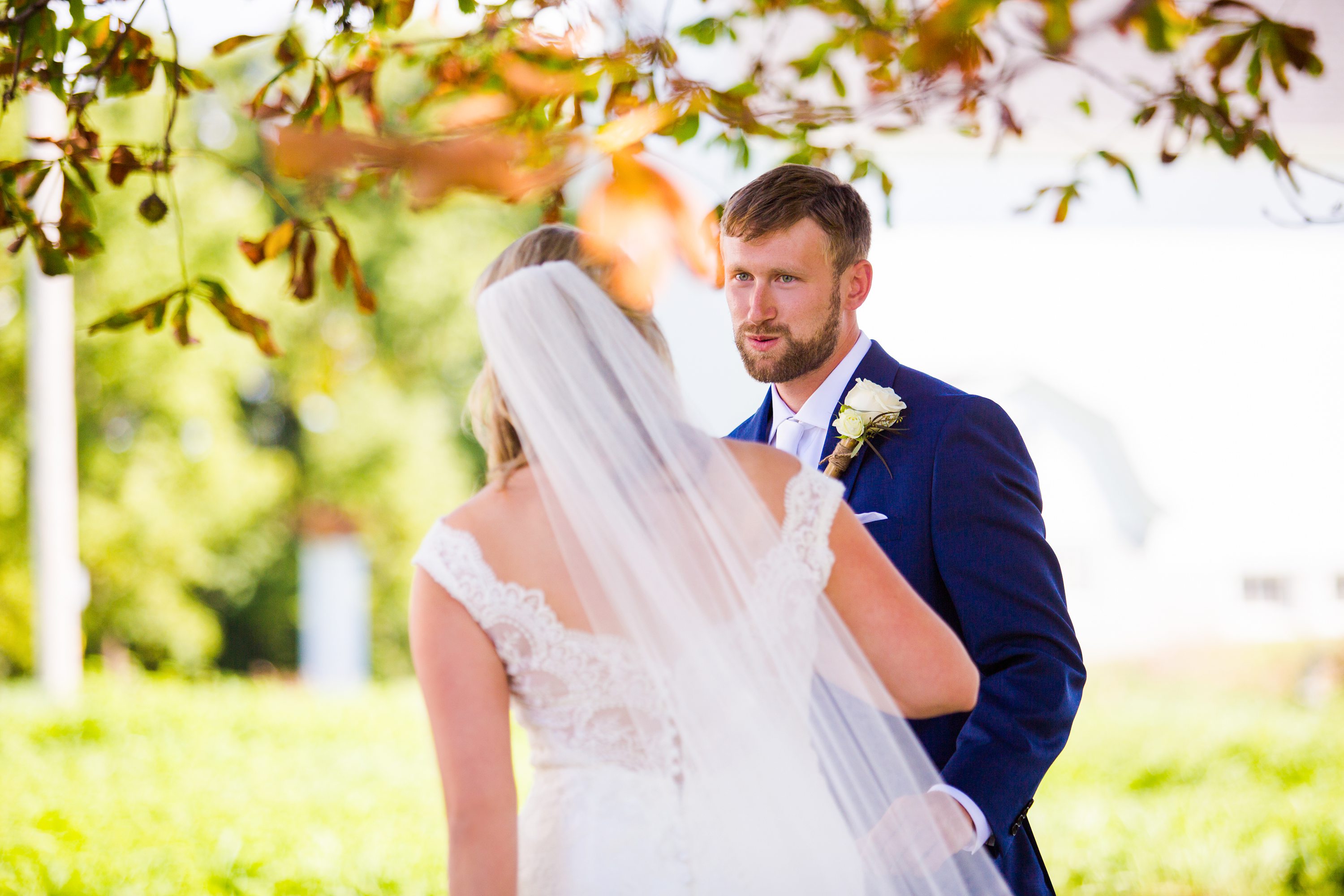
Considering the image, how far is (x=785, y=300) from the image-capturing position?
2.55 metres

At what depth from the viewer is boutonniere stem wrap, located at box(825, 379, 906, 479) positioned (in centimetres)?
233

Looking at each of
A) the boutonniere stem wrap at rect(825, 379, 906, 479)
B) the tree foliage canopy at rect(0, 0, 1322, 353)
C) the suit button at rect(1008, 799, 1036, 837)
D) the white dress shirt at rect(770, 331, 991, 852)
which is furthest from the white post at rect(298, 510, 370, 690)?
the suit button at rect(1008, 799, 1036, 837)

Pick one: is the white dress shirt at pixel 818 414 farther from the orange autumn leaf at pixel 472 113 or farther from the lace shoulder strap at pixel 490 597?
the orange autumn leaf at pixel 472 113

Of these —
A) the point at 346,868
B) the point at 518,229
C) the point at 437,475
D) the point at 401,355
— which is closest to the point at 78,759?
the point at 346,868

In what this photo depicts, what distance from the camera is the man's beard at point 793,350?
101 inches

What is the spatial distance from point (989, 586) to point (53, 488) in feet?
32.8

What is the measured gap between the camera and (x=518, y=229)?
71.8 ft

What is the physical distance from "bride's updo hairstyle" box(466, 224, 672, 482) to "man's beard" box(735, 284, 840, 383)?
69 centimetres

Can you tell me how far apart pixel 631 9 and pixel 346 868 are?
4043mm

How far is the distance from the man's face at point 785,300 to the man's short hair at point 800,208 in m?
0.02

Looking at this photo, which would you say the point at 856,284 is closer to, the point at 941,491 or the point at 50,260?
the point at 941,491

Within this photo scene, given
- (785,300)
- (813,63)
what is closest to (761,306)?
(785,300)

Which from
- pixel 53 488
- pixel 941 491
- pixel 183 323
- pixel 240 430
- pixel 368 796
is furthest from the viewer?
pixel 240 430

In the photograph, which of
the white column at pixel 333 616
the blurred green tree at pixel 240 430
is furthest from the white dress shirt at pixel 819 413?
the white column at pixel 333 616
